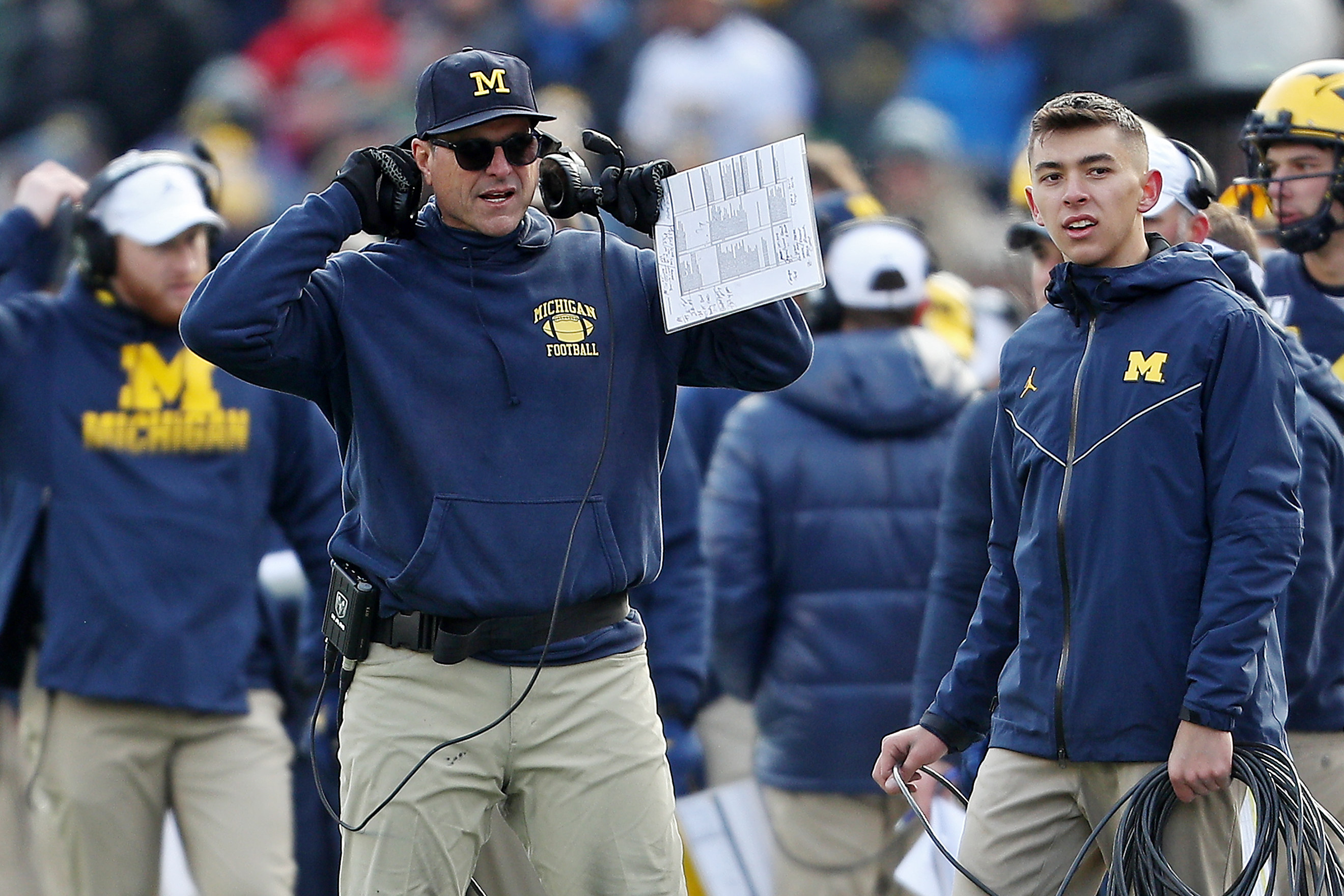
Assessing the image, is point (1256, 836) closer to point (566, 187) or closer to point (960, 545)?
point (960, 545)

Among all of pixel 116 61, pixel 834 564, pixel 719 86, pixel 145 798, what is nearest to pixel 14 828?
pixel 145 798

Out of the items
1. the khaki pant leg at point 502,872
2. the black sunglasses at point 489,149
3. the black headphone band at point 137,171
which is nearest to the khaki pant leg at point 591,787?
the khaki pant leg at point 502,872

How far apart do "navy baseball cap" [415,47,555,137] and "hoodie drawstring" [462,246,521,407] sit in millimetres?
268

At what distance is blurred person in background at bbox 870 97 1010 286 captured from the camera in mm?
10508

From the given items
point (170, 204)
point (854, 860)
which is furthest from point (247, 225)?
point (854, 860)

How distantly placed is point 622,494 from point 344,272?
74cm

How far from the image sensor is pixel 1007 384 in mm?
4023

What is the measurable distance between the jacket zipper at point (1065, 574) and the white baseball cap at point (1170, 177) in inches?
42.0

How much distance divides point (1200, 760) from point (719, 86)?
798 centimetres

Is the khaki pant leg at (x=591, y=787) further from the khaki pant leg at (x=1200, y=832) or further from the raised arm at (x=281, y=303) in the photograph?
the khaki pant leg at (x=1200, y=832)

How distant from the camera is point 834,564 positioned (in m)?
5.93

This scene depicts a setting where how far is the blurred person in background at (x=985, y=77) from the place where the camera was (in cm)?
1101

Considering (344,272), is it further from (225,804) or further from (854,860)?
(854,860)

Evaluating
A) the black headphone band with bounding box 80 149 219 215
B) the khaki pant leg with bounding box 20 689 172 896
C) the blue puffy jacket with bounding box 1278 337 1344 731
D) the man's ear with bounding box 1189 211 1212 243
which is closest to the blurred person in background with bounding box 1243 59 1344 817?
the man's ear with bounding box 1189 211 1212 243
